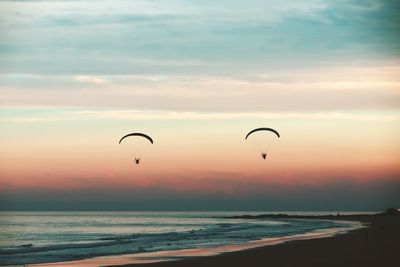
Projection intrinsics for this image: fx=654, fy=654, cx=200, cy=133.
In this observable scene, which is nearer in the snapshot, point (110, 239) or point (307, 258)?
point (307, 258)

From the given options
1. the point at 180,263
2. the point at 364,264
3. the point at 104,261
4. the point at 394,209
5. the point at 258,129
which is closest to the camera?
the point at 364,264

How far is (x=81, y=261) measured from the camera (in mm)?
30156

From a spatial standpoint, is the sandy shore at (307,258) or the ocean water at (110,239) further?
the ocean water at (110,239)

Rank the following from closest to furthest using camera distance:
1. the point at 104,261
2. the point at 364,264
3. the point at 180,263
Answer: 1. the point at 364,264
2. the point at 180,263
3. the point at 104,261

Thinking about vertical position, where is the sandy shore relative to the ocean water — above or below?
below

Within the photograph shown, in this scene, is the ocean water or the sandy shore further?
the ocean water

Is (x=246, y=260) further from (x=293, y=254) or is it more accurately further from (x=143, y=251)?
(x=143, y=251)

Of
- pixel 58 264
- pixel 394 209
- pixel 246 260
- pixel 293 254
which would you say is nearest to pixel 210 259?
pixel 246 260

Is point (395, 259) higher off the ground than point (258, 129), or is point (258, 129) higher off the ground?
point (258, 129)

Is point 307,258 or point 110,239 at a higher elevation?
point 110,239

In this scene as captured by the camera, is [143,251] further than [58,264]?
Yes

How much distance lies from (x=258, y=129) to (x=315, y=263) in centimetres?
1066

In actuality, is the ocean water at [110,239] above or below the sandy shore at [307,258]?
above

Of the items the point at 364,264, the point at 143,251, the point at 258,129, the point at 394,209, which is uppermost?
the point at 394,209
